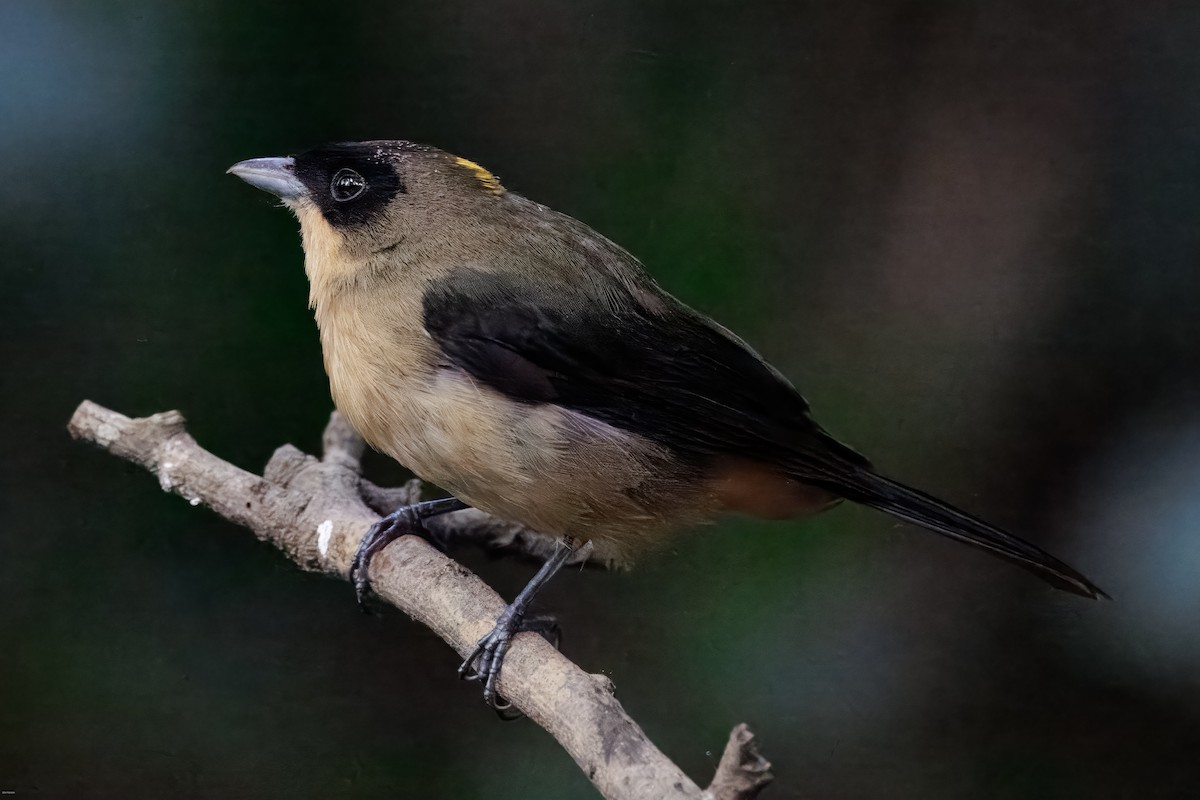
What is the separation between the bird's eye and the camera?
1.97 m

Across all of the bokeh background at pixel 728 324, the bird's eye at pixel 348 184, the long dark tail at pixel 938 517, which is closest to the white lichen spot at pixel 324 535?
the bokeh background at pixel 728 324

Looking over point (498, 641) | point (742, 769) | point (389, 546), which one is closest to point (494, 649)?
point (498, 641)

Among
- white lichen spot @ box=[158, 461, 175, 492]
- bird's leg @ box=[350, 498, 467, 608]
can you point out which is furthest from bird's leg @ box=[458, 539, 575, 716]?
white lichen spot @ box=[158, 461, 175, 492]

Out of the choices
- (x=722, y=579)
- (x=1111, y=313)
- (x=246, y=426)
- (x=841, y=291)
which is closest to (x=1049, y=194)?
(x=1111, y=313)

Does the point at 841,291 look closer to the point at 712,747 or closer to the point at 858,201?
the point at 858,201

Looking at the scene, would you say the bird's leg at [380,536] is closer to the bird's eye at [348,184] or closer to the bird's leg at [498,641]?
the bird's leg at [498,641]

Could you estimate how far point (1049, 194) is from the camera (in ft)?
7.27

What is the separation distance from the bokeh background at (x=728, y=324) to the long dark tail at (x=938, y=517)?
1.13 feet

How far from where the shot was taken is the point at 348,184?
6.47 ft

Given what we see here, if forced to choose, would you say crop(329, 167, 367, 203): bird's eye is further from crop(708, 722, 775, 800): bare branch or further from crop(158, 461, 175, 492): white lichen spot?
crop(708, 722, 775, 800): bare branch

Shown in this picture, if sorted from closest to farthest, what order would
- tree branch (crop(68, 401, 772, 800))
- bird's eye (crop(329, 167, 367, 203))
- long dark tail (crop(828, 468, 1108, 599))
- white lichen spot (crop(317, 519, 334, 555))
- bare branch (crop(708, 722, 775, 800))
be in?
bare branch (crop(708, 722, 775, 800)), tree branch (crop(68, 401, 772, 800)), long dark tail (crop(828, 468, 1108, 599)), bird's eye (crop(329, 167, 367, 203)), white lichen spot (crop(317, 519, 334, 555))

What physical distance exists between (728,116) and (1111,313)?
33.2 inches

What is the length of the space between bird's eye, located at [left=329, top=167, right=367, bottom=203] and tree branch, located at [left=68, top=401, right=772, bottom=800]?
517 millimetres

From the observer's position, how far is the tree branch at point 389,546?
1496 millimetres
